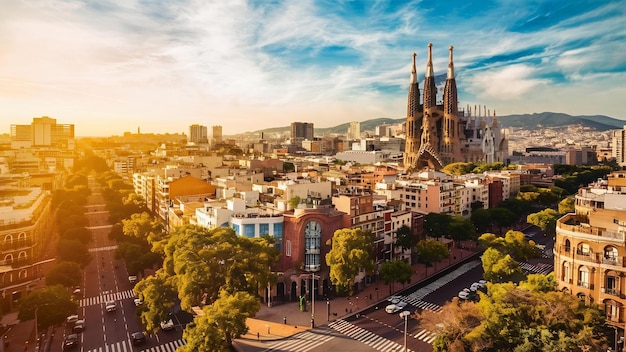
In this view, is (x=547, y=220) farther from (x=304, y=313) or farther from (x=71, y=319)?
(x=71, y=319)

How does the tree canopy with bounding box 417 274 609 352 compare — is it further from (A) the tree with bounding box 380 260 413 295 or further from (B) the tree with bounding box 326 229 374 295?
(A) the tree with bounding box 380 260 413 295

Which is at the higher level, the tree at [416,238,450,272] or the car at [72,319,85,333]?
A: the tree at [416,238,450,272]

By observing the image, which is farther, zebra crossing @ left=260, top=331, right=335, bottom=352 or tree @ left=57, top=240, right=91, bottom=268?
tree @ left=57, top=240, right=91, bottom=268

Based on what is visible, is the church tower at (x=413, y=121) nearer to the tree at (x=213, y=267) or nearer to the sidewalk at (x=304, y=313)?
the sidewalk at (x=304, y=313)

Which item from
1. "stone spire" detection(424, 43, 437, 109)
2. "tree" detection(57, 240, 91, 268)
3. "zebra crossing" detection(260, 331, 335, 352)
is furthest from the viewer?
"stone spire" detection(424, 43, 437, 109)

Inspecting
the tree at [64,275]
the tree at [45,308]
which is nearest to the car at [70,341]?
the tree at [45,308]

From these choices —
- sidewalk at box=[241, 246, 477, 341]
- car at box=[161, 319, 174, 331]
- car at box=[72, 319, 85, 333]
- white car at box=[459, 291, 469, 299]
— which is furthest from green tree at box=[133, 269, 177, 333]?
white car at box=[459, 291, 469, 299]

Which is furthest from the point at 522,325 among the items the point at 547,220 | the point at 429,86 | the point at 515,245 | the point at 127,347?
the point at 429,86

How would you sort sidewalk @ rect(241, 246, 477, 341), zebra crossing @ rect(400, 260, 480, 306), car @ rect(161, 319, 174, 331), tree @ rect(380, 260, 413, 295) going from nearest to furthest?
sidewalk @ rect(241, 246, 477, 341), car @ rect(161, 319, 174, 331), zebra crossing @ rect(400, 260, 480, 306), tree @ rect(380, 260, 413, 295)
